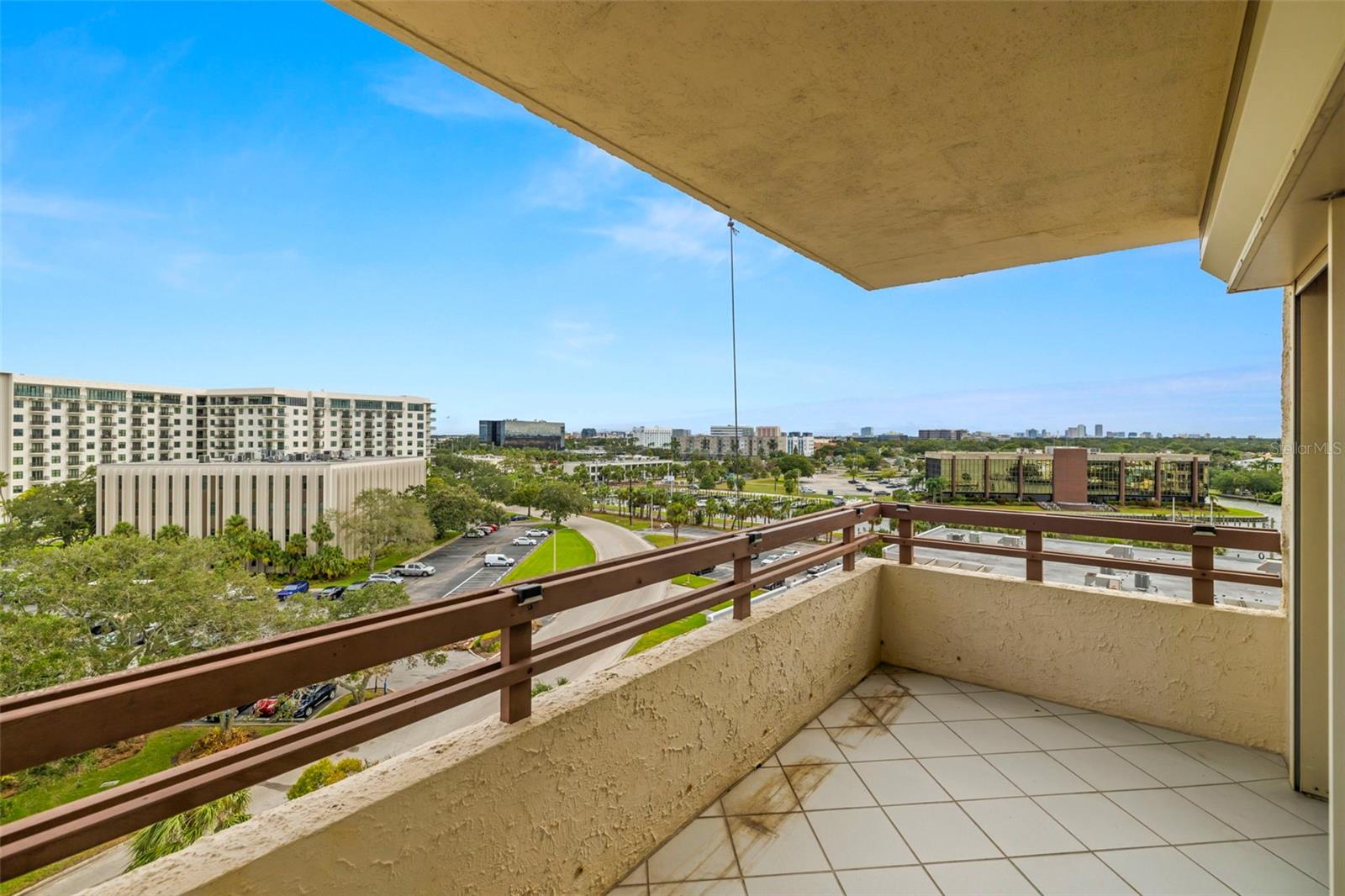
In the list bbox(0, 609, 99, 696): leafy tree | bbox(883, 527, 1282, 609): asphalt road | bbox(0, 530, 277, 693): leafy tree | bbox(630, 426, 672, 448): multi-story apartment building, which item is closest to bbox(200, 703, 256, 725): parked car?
bbox(0, 530, 277, 693): leafy tree

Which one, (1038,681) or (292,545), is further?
(292,545)

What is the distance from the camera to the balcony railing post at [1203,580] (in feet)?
7.85

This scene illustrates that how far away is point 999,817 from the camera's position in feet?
6.21

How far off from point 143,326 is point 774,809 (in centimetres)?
829

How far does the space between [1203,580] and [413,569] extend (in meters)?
4.05

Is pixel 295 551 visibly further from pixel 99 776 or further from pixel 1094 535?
pixel 1094 535

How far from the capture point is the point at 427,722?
1245 millimetres

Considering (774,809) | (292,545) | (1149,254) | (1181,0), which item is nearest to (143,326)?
(292,545)

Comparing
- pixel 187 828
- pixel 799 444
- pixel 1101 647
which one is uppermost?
pixel 799 444

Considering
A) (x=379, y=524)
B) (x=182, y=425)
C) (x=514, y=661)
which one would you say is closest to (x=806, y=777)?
(x=514, y=661)

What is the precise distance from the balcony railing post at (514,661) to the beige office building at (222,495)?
9.03 ft

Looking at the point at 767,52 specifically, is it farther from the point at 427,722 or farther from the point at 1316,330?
the point at 1316,330

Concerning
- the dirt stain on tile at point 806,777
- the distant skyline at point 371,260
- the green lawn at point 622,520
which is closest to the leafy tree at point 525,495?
the green lawn at point 622,520

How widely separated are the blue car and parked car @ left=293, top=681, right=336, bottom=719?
1985 mm
